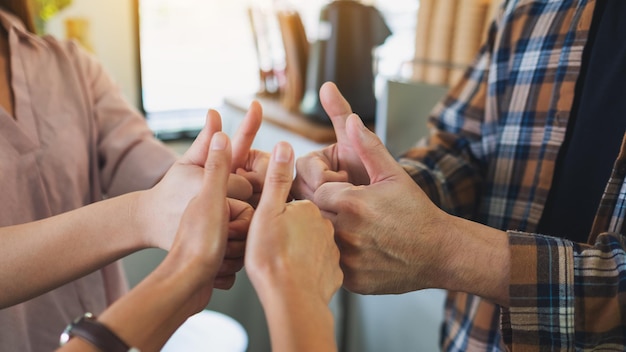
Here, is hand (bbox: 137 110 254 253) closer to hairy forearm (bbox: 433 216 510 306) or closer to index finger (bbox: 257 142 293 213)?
index finger (bbox: 257 142 293 213)

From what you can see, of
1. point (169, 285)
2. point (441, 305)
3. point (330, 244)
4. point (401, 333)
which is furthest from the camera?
point (401, 333)

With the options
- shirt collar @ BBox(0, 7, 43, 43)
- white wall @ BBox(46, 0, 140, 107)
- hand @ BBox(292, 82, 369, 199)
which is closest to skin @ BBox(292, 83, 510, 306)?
hand @ BBox(292, 82, 369, 199)

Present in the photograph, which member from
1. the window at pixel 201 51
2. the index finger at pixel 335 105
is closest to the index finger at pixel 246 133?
the index finger at pixel 335 105

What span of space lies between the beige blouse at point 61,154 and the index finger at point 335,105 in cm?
32

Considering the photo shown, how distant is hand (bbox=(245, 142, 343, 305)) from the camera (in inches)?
20.7

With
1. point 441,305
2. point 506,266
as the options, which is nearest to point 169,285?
point 506,266

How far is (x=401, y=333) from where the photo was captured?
1571 mm

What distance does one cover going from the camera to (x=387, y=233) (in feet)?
2.20

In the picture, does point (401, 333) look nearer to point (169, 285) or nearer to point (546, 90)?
point (546, 90)

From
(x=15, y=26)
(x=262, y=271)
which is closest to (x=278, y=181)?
(x=262, y=271)

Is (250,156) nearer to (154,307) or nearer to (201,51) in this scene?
(154,307)

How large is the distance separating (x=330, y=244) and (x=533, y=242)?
10.6 inches

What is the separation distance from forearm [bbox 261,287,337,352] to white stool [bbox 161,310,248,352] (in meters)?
1.01

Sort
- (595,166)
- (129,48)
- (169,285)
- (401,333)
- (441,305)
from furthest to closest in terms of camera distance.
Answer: (129,48)
(401,333)
(441,305)
(595,166)
(169,285)
